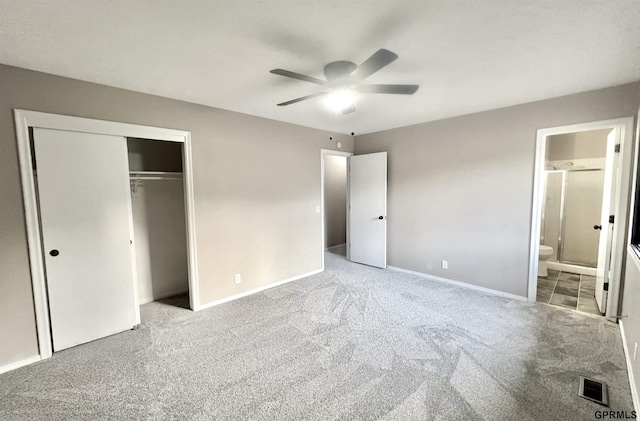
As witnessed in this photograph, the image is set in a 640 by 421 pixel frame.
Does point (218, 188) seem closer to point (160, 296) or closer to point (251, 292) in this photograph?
point (251, 292)

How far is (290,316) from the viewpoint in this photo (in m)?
3.04

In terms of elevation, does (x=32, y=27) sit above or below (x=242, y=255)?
above

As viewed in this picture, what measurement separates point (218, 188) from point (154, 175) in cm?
93

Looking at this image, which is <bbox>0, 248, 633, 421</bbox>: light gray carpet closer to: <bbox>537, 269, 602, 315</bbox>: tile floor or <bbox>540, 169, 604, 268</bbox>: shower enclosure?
<bbox>537, 269, 602, 315</bbox>: tile floor

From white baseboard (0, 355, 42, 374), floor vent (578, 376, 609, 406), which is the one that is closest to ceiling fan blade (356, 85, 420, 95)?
floor vent (578, 376, 609, 406)

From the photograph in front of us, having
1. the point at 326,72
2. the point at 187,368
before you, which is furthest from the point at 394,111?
the point at 187,368

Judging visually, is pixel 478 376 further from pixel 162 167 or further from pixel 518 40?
pixel 162 167

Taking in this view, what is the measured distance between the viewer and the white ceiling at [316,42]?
4.99 ft

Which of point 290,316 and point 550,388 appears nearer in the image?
point 550,388

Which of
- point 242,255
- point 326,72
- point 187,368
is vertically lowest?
point 187,368

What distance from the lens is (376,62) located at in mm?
1701

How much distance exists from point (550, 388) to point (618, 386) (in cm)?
50

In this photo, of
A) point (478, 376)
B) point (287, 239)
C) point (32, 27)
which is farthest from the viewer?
point (287, 239)

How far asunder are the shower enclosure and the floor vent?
12.1 feet
